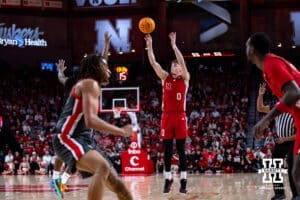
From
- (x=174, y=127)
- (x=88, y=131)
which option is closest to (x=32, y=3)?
(x=174, y=127)

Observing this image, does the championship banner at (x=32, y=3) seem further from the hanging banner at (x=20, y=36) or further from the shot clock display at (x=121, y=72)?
the shot clock display at (x=121, y=72)

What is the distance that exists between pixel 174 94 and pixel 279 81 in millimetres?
5279

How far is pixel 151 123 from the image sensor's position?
86.4 ft

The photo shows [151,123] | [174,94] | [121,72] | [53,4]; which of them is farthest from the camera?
[53,4]

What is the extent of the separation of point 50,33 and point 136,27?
4235 millimetres

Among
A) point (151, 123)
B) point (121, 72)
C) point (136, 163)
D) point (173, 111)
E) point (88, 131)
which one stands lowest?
point (136, 163)

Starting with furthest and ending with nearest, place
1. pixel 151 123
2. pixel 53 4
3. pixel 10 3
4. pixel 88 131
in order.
→ 1. pixel 53 4
2. pixel 10 3
3. pixel 151 123
4. pixel 88 131

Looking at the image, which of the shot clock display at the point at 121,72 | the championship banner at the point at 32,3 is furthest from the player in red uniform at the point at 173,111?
the championship banner at the point at 32,3

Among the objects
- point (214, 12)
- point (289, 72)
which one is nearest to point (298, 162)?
point (289, 72)

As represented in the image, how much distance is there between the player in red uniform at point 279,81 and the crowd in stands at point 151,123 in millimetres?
15668

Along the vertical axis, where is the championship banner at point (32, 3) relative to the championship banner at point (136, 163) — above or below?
above

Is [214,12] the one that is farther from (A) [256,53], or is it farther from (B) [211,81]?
(A) [256,53]

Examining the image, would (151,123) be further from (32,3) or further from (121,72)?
(32,3)

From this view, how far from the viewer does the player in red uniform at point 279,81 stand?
16.2 feet
